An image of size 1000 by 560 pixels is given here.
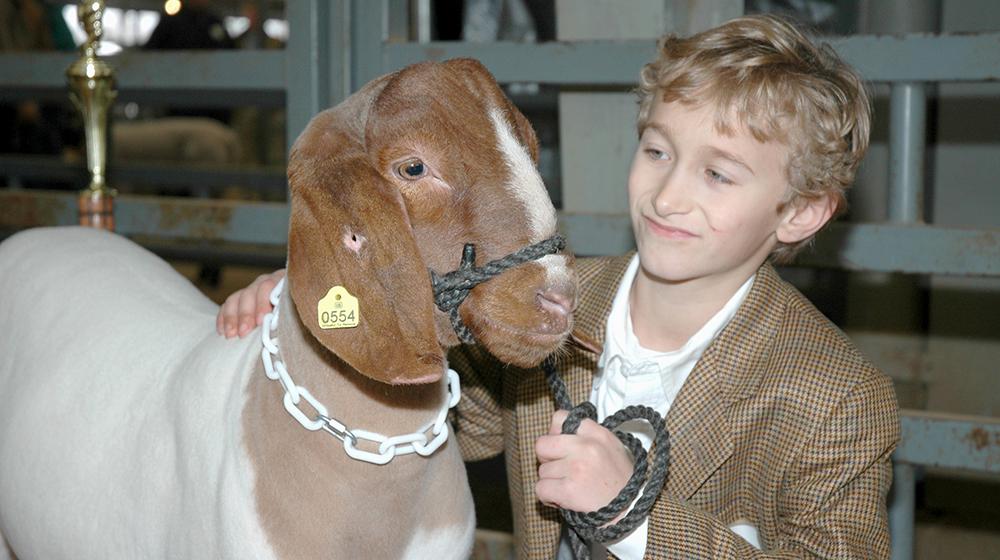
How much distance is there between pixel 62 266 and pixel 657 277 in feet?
4.54

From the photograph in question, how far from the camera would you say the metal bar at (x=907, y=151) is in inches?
126

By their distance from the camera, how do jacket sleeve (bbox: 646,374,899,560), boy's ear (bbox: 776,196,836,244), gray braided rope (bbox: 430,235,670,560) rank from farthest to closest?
1. boy's ear (bbox: 776,196,836,244)
2. jacket sleeve (bbox: 646,374,899,560)
3. gray braided rope (bbox: 430,235,670,560)

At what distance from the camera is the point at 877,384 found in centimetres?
221

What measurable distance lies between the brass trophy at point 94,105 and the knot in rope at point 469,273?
1.84m

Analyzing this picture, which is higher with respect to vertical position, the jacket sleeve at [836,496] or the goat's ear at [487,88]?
the goat's ear at [487,88]

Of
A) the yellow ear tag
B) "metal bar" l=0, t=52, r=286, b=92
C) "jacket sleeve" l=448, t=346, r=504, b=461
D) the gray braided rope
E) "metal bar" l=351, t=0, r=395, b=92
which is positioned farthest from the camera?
"metal bar" l=0, t=52, r=286, b=92

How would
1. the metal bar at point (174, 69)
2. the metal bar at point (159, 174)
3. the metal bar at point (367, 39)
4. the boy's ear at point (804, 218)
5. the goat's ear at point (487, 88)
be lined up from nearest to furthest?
the goat's ear at point (487, 88) < the boy's ear at point (804, 218) < the metal bar at point (367, 39) < the metal bar at point (174, 69) < the metal bar at point (159, 174)

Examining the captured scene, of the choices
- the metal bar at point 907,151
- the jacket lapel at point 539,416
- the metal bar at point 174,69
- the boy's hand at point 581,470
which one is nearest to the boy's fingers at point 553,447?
the boy's hand at point 581,470

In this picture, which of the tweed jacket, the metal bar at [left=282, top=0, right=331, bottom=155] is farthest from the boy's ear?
the metal bar at [left=282, top=0, right=331, bottom=155]

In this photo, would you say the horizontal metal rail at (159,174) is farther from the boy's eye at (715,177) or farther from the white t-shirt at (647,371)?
the boy's eye at (715,177)

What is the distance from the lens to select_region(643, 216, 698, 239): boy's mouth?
2188 millimetres

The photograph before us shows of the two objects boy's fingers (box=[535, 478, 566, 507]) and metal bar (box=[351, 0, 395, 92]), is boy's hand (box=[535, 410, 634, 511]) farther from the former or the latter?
metal bar (box=[351, 0, 395, 92])

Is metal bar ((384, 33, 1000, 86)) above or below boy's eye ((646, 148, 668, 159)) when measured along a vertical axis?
above

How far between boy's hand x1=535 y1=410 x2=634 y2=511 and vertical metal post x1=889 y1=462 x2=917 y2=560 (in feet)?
5.16
